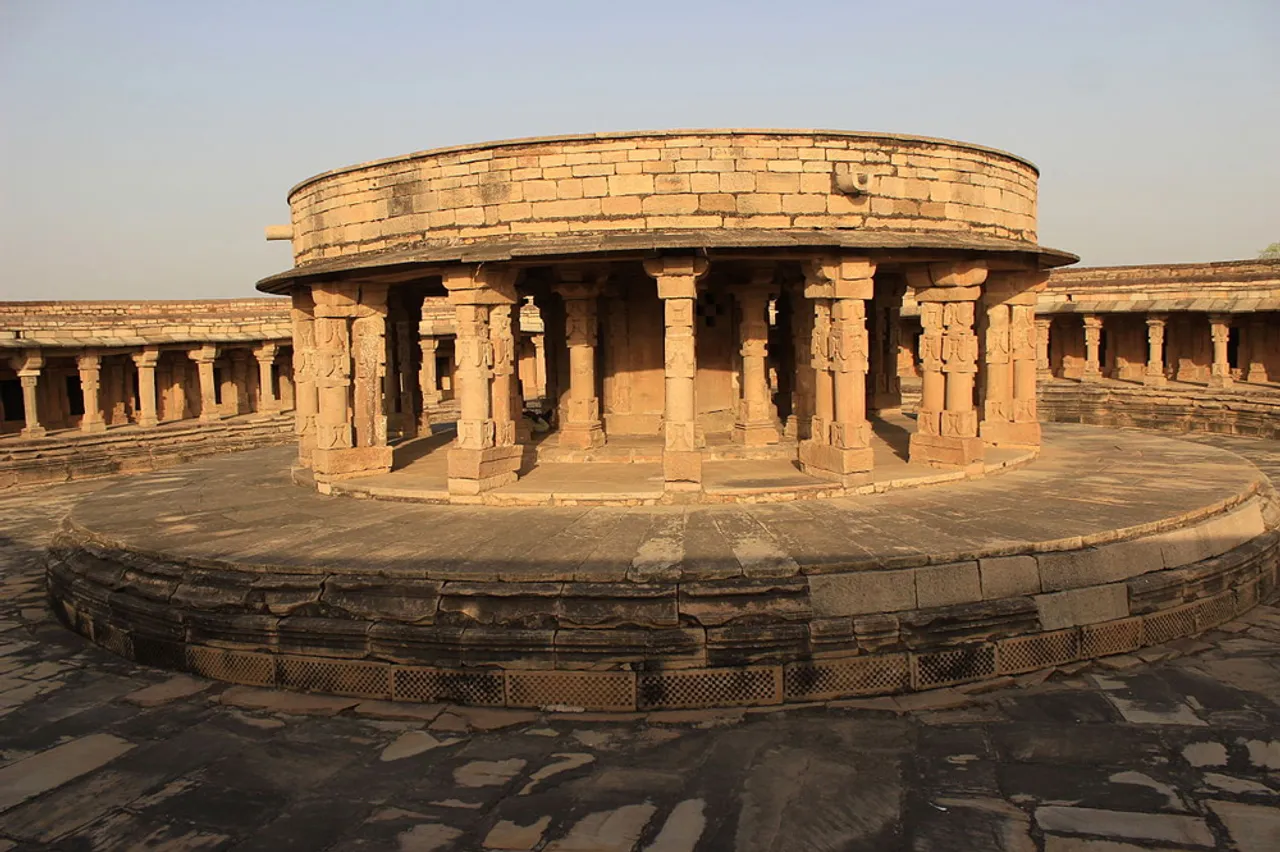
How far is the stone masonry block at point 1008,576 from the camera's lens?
6.68 meters

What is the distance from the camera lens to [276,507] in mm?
9812

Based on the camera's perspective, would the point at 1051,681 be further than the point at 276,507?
No

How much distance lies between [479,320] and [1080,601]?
636cm

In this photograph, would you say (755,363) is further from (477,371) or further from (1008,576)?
(1008,576)

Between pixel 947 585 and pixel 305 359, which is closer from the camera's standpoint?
pixel 947 585

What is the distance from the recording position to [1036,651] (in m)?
6.53

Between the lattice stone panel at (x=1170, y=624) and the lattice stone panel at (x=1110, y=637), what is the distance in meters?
0.12

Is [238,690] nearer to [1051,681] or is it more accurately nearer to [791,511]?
[791,511]

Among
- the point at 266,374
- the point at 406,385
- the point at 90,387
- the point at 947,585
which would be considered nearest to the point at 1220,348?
the point at 406,385

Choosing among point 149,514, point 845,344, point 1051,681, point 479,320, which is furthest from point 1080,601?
point 149,514

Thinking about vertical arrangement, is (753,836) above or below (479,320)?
below

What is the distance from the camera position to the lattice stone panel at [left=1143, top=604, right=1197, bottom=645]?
6.96 meters

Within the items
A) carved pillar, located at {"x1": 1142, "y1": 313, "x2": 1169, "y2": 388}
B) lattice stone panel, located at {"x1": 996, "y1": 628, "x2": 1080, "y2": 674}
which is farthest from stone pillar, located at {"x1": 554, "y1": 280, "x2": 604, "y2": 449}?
carved pillar, located at {"x1": 1142, "y1": 313, "x2": 1169, "y2": 388}

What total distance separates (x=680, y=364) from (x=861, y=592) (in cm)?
333
